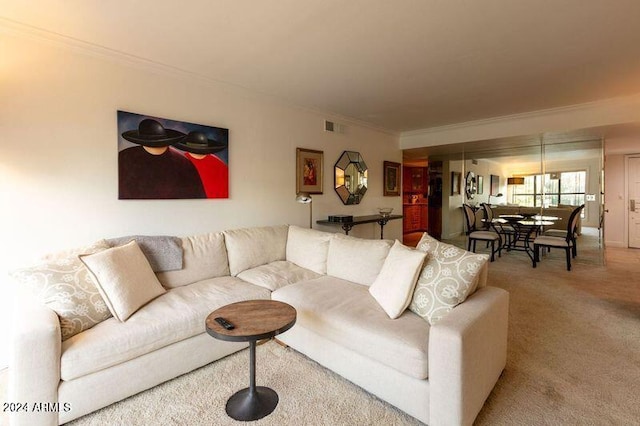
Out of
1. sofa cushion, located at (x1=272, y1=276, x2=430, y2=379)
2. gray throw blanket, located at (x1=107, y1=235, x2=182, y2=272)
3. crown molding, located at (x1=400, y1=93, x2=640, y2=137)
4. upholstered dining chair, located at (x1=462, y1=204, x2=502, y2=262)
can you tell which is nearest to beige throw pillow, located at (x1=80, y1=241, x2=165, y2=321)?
gray throw blanket, located at (x1=107, y1=235, x2=182, y2=272)

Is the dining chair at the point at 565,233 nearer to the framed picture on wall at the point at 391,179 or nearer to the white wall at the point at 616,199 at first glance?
the white wall at the point at 616,199

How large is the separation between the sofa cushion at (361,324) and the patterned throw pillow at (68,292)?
1207 mm

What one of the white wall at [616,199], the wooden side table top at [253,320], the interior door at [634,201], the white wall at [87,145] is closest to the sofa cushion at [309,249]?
the white wall at [87,145]

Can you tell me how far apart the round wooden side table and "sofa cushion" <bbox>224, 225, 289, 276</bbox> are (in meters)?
1.15

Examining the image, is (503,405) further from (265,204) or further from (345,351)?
(265,204)

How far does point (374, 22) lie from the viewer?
2.18 m

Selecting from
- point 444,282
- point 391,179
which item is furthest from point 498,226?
point 444,282

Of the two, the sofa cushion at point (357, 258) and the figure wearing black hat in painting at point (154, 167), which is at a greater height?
the figure wearing black hat in painting at point (154, 167)

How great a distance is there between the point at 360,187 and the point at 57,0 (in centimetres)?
411

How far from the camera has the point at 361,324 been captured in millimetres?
1883

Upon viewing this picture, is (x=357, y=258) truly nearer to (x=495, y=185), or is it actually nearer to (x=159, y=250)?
(x=159, y=250)

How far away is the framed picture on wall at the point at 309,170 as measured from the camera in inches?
166

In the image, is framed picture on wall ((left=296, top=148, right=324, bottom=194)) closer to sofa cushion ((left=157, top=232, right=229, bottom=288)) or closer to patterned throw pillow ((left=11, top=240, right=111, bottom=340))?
sofa cushion ((left=157, top=232, right=229, bottom=288))

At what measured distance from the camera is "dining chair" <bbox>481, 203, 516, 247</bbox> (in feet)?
19.1
